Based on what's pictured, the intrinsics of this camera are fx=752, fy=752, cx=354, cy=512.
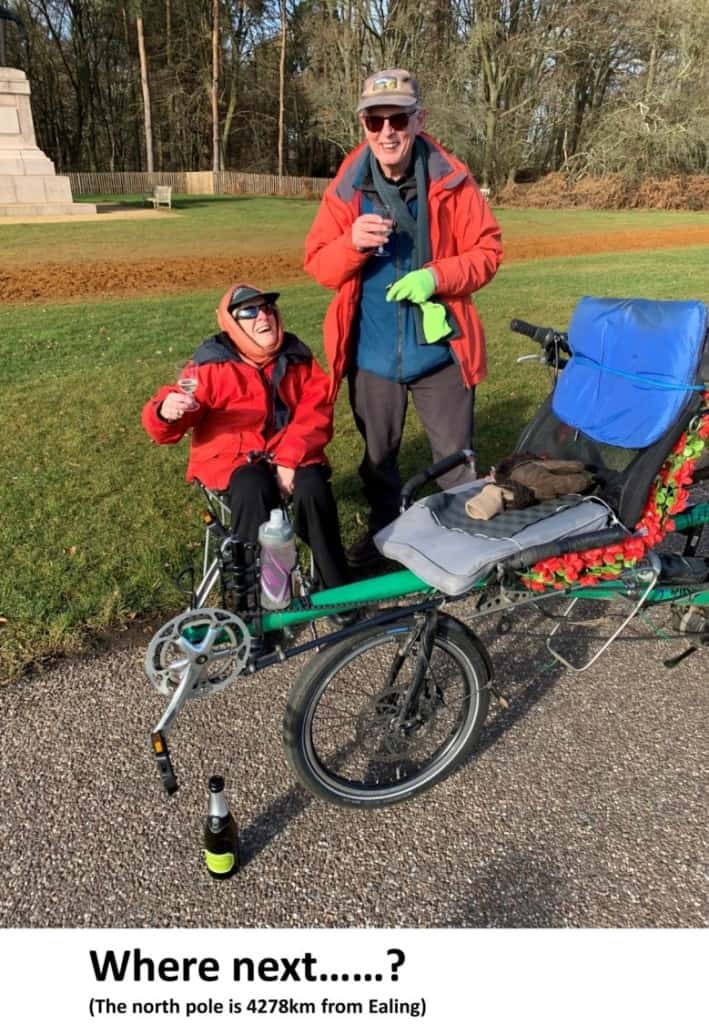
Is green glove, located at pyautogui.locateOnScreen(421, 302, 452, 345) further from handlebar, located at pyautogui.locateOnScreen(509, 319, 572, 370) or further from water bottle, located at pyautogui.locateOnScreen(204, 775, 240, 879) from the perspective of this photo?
water bottle, located at pyautogui.locateOnScreen(204, 775, 240, 879)

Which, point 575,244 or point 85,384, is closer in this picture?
point 85,384

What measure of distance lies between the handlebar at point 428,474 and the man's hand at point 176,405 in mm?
819

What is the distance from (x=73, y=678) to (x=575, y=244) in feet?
62.1

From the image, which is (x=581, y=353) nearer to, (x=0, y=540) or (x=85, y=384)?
(x=0, y=540)

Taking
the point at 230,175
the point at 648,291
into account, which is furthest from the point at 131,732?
the point at 230,175

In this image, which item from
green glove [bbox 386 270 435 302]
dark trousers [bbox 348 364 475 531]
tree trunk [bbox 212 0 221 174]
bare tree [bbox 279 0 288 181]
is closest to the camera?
green glove [bbox 386 270 435 302]

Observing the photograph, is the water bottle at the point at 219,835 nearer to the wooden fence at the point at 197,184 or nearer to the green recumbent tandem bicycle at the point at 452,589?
the green recumbent tandem bicycle at the point at 452,589

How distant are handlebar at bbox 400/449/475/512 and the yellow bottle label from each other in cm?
121

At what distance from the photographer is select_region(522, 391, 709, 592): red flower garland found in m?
2.39

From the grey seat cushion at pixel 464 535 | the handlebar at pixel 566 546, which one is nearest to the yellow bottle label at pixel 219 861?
the grey seat cushion at pixel 464 535

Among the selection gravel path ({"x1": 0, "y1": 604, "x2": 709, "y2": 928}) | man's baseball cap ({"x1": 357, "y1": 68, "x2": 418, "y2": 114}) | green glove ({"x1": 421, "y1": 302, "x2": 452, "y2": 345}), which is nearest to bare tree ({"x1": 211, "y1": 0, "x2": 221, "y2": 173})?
man's baseball cap ({"x1": 357, "y1": 68, "x2": 418, "y2": 114})

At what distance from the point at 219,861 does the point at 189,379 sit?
5.26ft

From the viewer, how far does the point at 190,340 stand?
27.9ft

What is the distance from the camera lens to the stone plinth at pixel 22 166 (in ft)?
79.3
